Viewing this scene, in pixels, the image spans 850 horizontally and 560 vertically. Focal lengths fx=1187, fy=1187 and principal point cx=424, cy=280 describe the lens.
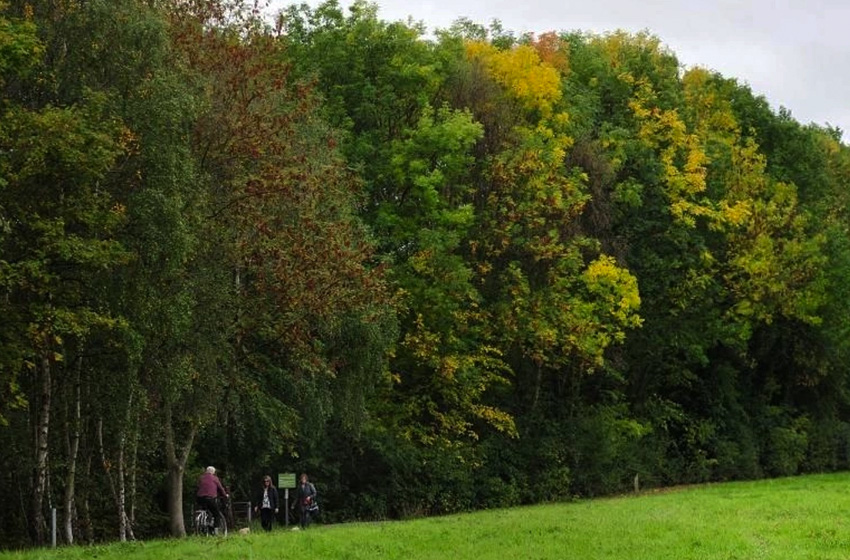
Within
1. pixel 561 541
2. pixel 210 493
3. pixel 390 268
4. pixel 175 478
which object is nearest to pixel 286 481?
pixel 175 478

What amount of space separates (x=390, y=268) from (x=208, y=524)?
12894 mm

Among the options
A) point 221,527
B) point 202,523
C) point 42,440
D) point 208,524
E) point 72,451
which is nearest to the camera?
point 42,440

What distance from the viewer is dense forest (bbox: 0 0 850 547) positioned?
24.7 meters

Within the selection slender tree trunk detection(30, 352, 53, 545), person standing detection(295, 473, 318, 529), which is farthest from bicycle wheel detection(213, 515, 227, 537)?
slender tree trunk detection(30, 352, 53, 545)

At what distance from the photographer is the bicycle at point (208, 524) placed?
2783 centimetres

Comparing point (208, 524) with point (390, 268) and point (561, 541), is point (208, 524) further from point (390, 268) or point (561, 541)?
point (390, 268)

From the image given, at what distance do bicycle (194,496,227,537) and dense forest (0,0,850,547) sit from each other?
6.99 feet

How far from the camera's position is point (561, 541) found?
2316 centimetres

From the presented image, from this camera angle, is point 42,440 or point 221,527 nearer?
point 42,440

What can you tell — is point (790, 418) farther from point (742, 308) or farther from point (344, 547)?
point (344, 547)

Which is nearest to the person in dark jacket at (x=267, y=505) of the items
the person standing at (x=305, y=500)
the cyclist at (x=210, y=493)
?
the person standing at (x=305, y=500)

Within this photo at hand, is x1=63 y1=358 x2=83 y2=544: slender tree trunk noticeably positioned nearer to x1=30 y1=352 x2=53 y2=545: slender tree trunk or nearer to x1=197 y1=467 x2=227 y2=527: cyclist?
x1=30 y1=352 x2=53 y2=545: slender tree trunk

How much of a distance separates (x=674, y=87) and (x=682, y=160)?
15.5ft

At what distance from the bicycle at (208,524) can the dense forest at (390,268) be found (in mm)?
2132
